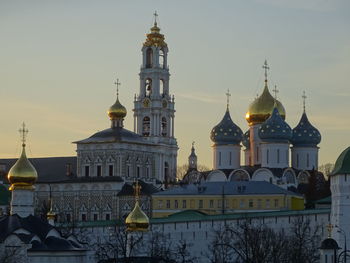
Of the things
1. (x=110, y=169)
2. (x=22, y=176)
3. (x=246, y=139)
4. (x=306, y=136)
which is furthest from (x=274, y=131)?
(x=22, y=176)

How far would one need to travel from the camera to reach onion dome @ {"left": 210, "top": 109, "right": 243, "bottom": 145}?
72750 millimetres

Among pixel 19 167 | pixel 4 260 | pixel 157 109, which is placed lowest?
pixel 4 260

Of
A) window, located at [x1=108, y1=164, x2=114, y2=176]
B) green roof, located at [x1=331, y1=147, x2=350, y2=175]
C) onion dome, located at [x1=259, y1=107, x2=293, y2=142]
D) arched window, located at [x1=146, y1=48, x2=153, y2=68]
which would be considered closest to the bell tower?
arched window, located at [x1=146, y1=48, x2=153, y2=68]

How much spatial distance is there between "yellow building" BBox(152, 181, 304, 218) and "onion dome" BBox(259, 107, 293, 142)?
3051 millimetres

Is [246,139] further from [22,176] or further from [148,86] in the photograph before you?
[22,176]

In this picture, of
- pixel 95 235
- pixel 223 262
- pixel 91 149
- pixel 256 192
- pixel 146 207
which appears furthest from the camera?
pixel 91 149

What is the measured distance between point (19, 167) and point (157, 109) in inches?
1262

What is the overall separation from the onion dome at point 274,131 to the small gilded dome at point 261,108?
2899 millimetres

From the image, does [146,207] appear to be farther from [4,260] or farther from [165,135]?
[4,260]

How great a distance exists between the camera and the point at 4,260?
4759 centimetres

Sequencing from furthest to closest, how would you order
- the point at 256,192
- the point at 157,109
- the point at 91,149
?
the point at 157,109 < the point at 91,149 < the point at 256,192

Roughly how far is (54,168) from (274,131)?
1541cm

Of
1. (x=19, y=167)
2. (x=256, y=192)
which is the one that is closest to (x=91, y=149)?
(x=256, y=192)

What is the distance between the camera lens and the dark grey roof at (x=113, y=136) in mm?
77000
